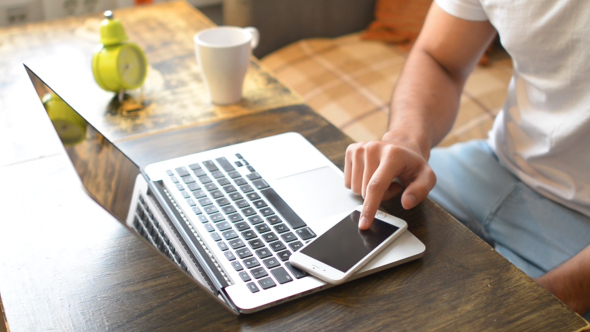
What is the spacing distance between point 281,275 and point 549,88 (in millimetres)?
597

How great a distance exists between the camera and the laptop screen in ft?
1.80

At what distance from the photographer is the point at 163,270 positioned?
0.58 meters

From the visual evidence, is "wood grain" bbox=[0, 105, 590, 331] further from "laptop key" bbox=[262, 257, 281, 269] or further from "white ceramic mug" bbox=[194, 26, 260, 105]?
"white ceramic mug" bbox=[194, 26, 260, 105]

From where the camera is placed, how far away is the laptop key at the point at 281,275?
543 millimetres

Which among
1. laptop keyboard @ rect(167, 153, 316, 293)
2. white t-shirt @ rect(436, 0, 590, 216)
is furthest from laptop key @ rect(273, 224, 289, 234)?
white t-shirt @ rect(436, 0, 590, 216)

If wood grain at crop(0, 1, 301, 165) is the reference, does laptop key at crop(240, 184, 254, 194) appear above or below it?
above

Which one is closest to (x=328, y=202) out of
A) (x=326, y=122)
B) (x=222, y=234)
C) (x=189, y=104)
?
(x=222, y=234)

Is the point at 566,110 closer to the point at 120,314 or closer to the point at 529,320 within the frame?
the point at 529,320

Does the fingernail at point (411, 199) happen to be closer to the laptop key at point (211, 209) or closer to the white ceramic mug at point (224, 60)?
the laptop key at point (211, 209)

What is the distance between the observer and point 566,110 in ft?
2.82

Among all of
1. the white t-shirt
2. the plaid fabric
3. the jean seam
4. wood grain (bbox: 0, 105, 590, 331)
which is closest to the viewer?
wood grain (bbox: 0, 105, 590, 331)

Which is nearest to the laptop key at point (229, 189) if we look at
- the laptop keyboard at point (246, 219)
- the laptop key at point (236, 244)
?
the laptop keyboard at point (246, 219)

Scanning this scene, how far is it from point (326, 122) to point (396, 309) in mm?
433

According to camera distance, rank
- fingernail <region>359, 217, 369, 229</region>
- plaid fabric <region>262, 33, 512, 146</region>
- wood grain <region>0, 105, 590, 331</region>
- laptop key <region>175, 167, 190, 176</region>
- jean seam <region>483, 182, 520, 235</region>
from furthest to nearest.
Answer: plaid fabric <region>262, 33, 512, 146</region> < jean seam <region>483, 182, 520, 235</region> < laptop key <region>175, 167, 190, 176</region> < fingernail <region>359, 217, 369, 229</region> < wood grain <region>0, 105, 590, 331</region>
